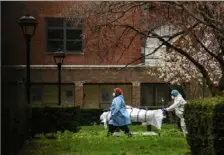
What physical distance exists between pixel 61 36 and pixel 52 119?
20.2 meters

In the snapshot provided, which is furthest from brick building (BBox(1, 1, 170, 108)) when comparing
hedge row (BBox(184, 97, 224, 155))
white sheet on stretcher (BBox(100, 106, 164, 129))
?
hedge row (BBox(184, 97, 224, 155))

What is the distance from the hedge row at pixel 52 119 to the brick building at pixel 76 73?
17529mm

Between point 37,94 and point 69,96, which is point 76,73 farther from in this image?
point 37,94

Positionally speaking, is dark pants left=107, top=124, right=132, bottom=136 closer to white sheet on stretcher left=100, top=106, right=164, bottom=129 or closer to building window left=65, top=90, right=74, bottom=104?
white sheet on stretcher left=100, top=106, right=164, bottom=129

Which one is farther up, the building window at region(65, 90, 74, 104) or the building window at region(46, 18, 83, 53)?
the building window at region(46, 18, 83, 53)

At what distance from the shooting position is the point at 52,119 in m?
18.4

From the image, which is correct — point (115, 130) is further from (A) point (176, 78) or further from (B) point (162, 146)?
(A) point (176, 78)

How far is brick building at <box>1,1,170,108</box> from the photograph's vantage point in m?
37.3

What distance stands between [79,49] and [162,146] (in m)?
25.0

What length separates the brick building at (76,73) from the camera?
37.3m

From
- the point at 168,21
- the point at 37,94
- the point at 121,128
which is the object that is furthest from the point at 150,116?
the point at 37,94

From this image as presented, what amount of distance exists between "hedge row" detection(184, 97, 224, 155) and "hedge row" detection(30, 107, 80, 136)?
8.63m

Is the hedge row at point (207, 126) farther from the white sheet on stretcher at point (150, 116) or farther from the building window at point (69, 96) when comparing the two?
the building window at point (69, 96)

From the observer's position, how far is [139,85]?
38.8 m
